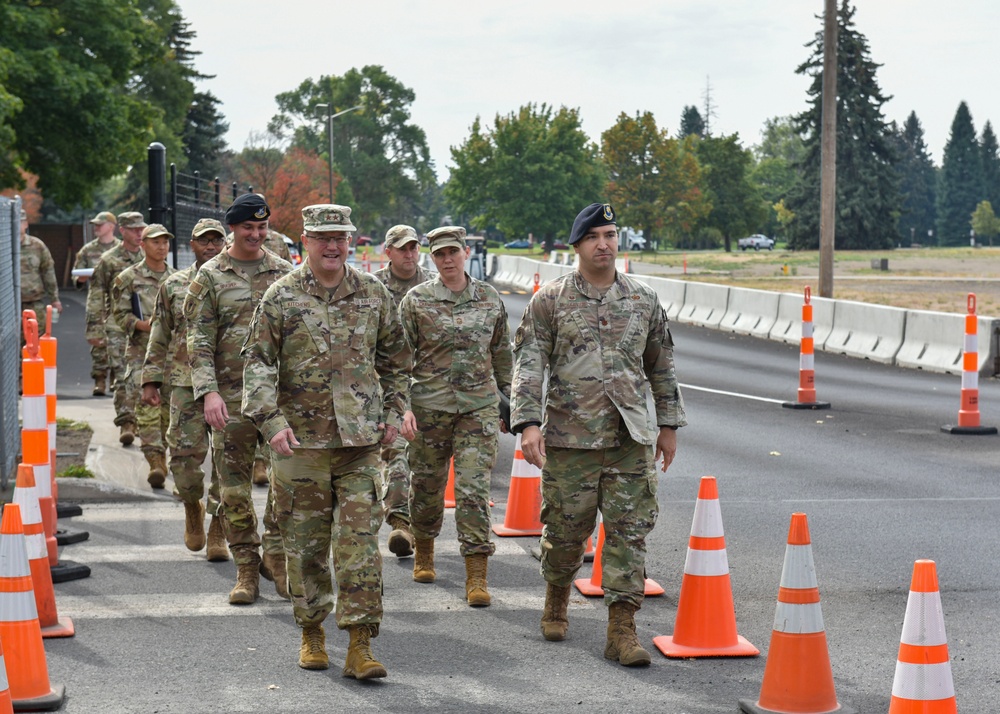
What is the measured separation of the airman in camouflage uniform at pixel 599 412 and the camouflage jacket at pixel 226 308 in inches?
71.6

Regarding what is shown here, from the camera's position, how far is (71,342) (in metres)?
26.4

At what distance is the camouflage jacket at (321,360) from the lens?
6.62 metres

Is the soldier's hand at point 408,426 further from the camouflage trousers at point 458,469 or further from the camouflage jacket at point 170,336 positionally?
the camouflage jacket at point 170,336

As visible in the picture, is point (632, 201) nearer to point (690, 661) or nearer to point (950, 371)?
point (950, 371)

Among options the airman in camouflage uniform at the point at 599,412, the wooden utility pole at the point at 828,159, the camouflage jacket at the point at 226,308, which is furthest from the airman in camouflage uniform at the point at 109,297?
the wooden utility pole at the point at 828,159

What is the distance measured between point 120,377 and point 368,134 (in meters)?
126

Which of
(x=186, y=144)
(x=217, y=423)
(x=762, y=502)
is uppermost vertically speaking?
(x=186, y=144)

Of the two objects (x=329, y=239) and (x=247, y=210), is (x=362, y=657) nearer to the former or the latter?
(x=329, y=239)

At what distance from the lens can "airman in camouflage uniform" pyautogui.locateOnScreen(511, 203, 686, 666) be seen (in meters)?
6.80

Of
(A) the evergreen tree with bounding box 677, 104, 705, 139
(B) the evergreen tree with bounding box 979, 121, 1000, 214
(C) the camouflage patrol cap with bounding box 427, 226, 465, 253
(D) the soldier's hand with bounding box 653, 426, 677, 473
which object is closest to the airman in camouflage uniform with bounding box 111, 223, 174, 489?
(C) the camouflage patrol cap with bounding box 427, 226, 465, 253

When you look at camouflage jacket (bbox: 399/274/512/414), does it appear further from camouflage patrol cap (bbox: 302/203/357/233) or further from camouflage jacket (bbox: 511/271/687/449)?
camouflage patrol cap (bbox: 302/203/357/233)

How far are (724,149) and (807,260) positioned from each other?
2653 cm

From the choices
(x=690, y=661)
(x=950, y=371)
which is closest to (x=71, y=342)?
(x=950, y=371)

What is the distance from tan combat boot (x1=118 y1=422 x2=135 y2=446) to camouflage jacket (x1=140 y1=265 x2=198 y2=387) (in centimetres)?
429
